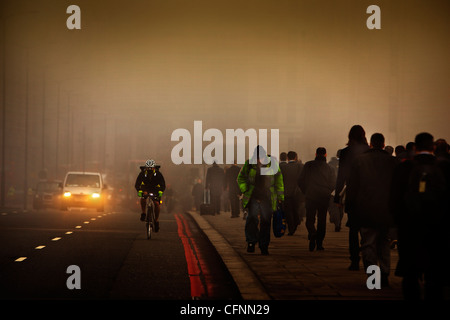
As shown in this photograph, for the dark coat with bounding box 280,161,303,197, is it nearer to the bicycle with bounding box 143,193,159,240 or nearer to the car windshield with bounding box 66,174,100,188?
the bicycle with bounding box 143,193,159,240

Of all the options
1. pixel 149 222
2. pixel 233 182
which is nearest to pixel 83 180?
pixel 233 182

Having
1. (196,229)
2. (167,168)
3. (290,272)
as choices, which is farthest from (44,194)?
(290,272)

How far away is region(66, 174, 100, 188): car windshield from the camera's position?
124 feet

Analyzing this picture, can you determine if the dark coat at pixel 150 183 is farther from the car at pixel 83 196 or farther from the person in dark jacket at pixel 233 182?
the car at pixel 83 196

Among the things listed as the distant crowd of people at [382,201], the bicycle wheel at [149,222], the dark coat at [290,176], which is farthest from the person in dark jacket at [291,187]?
the bicycle wheel at [149,222]

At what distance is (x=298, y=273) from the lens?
10.7m

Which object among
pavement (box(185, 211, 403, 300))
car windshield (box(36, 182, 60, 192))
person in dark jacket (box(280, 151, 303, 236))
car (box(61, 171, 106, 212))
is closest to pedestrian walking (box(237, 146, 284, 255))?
pavement (box(185, 211, 403, 300))

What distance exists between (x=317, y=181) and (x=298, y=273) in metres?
3.44

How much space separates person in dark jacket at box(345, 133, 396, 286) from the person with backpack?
6.14 feet

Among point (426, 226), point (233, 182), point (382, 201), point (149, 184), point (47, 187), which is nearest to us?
point (426, 226)

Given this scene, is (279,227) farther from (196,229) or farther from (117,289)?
(196,229)

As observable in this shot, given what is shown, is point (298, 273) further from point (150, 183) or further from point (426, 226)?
point (150, 183)
